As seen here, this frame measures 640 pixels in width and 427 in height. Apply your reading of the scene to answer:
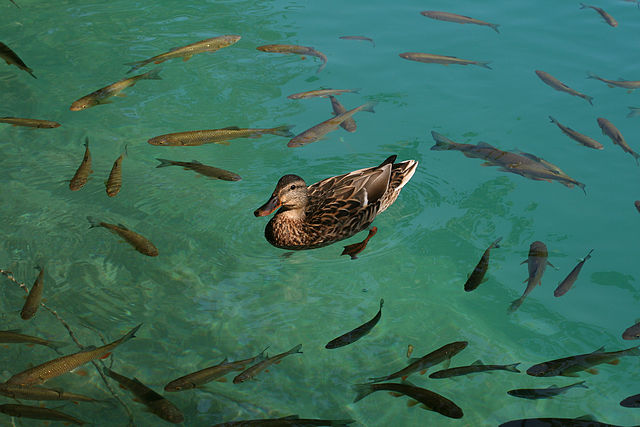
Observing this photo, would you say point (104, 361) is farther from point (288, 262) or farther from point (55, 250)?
point (288, 262)

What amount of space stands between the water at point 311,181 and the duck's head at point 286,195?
0.58 meters

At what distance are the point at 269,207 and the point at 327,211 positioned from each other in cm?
52

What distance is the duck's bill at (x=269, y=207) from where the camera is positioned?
14.1ft

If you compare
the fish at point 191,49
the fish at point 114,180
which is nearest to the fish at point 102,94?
the fish at point 191,49

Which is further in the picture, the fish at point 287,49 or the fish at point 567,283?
the fish at point 287,49

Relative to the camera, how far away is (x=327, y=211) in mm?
4590

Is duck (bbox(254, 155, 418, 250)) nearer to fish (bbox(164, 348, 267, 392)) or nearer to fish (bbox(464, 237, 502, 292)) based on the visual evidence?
fish (bbox(464, 237, 502, 292))

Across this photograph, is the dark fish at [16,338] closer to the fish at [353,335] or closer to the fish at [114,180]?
the fish at [114,180]

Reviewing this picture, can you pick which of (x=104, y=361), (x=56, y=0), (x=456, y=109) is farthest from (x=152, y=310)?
(x=56, y=0)

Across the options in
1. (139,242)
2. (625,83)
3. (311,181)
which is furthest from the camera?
(625,83)

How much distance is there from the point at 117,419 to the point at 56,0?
7194 mm

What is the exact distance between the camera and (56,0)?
8.49 metres

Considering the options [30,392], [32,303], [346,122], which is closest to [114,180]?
[32,303]

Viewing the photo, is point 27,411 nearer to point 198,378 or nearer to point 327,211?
point 198,378
